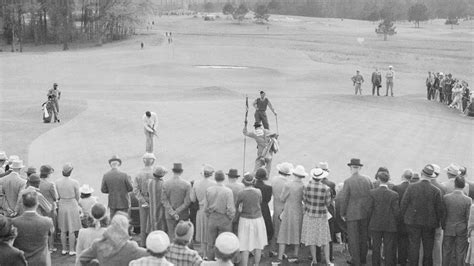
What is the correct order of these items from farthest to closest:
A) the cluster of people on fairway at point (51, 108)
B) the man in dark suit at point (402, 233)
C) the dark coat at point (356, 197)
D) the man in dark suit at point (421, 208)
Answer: the cluster of people on fairway at point (51, 108) → the man in dark suit at point (402, 233) → the dark coat at point (356, 197) → the man in dark suit at point (421, 208)

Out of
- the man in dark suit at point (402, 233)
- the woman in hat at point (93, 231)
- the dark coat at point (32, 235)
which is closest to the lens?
the woman in hat at point (93, 231)

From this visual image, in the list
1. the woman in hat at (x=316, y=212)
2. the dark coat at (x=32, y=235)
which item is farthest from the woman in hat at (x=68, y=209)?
the woman in hat at (x=316, y=212)

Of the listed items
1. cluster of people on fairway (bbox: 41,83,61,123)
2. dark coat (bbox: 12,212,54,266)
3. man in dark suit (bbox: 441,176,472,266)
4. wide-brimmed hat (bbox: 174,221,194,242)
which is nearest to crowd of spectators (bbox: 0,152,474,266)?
man in dark suit (bbox: 441,176,472,266)

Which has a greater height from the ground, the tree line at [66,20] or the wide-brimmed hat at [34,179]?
the tree line at [66,20]

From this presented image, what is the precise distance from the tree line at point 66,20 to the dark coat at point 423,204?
249ft

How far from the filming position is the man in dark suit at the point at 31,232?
27.6 feet

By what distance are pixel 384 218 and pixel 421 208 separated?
0.64 m

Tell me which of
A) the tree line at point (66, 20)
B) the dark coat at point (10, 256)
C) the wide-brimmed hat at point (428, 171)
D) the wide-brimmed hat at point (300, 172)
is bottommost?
the dark coat at point (10, 256)

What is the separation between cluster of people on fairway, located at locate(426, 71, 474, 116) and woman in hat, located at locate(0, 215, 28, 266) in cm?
2444

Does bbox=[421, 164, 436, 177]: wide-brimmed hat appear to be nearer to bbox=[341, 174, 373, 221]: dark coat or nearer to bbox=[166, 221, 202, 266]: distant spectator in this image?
bbox=[341, 174, 373, 221]: dark coat

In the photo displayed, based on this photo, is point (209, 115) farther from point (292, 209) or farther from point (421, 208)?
point (421, 208)

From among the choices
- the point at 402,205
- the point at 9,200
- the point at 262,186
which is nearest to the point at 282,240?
the point at 262,186

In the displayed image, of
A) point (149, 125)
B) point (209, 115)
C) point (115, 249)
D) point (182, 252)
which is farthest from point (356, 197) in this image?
point (209, 115)

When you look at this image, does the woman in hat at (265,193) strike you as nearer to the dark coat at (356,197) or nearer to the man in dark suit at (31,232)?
the dark coat at (356,197)
